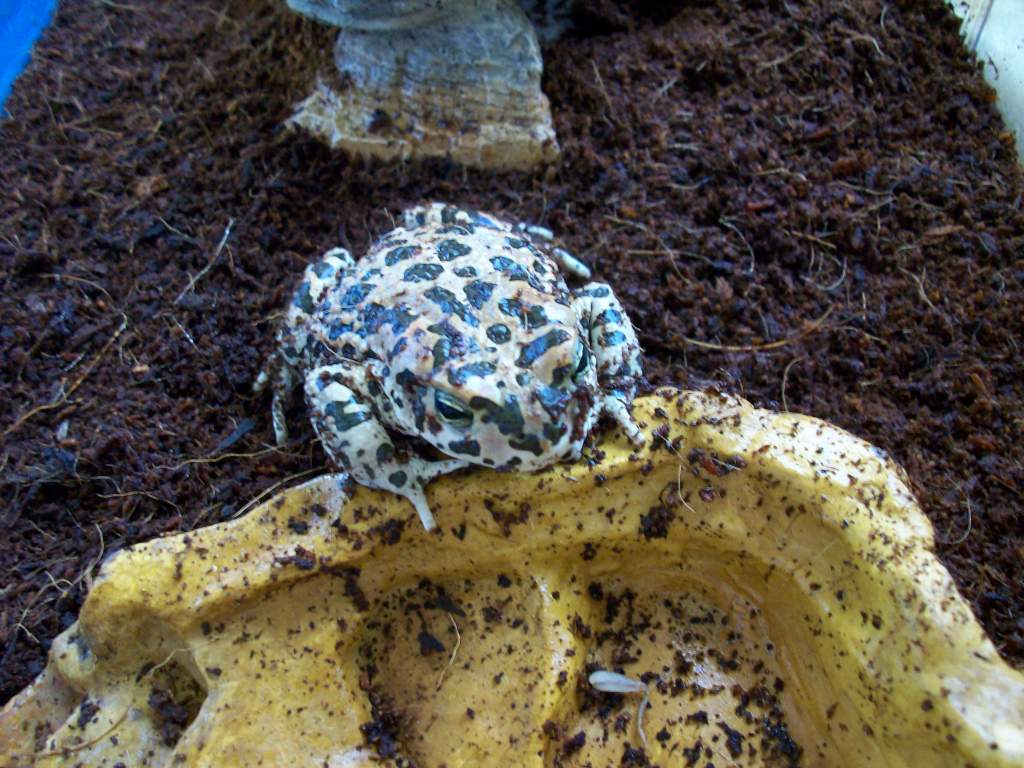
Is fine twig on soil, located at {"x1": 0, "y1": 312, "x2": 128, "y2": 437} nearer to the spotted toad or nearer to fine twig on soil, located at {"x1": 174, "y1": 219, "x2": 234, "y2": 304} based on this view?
fine twig on soil, located at {"x1": 174, "y1": 219, "x2": 234, "y2": 304}

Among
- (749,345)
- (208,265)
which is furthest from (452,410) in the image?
(208,265)

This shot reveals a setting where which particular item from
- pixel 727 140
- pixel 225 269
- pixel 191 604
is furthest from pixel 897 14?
pixel 191 604

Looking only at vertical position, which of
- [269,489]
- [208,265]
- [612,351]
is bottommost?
[269,489]

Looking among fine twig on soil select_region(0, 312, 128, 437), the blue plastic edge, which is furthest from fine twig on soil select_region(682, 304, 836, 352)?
the blue plastic edge

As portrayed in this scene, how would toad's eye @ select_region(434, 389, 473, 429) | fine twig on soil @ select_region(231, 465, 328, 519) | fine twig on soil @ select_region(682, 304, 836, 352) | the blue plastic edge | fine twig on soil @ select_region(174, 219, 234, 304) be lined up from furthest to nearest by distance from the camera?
the blue plastic edge, fine twig on soil @ select_region(174, 219, 234, 304), fine twig on soil @ select_region(682, 304, 836, 352), fine twig on soil @ select_region(231, 465, 328, 519), toad's eye @ select_region(434, 389, 473, 429)

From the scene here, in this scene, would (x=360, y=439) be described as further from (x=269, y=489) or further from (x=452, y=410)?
(x=269, y=489)
